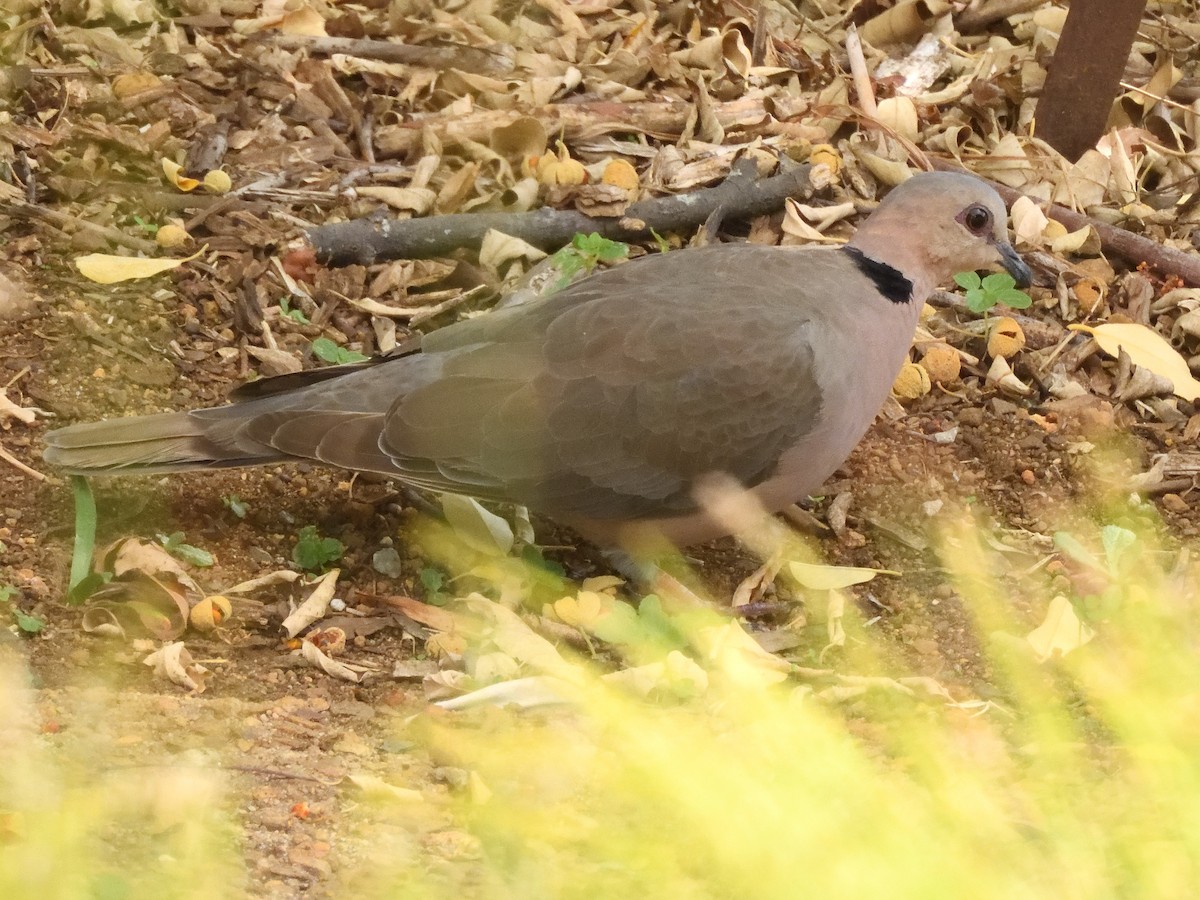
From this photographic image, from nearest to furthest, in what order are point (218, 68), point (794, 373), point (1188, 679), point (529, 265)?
1. point (1188, 679)
2. point (794, 373)
3. point (529, 265)
4. point (218, 68)

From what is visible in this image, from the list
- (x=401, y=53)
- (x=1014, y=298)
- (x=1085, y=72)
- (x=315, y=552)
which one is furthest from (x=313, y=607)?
(x=1085, y=72)

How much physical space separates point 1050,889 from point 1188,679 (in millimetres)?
991

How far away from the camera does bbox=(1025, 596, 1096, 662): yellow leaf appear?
3.19 m

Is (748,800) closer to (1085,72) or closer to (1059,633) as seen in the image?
(1059,633)

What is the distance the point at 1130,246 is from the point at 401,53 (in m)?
2.73

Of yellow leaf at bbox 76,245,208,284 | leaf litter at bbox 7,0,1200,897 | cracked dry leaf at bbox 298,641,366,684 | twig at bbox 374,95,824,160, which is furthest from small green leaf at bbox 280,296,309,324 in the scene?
cracked dry leaf at bbox 298,641,366,684

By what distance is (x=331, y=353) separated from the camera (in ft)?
13.5

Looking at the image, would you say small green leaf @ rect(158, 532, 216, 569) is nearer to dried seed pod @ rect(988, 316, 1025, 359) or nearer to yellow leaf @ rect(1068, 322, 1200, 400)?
dried seed pod @ rect(988, 316, 1025, 359)

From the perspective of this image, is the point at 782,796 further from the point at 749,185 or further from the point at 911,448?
the point at 749,185

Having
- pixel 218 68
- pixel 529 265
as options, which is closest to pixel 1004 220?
pixel 529 265

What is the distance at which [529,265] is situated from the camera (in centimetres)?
454

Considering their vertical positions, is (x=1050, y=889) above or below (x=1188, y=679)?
above

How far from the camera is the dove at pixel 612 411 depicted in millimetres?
3383

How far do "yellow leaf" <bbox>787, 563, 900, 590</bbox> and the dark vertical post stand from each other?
2161 millimetres
